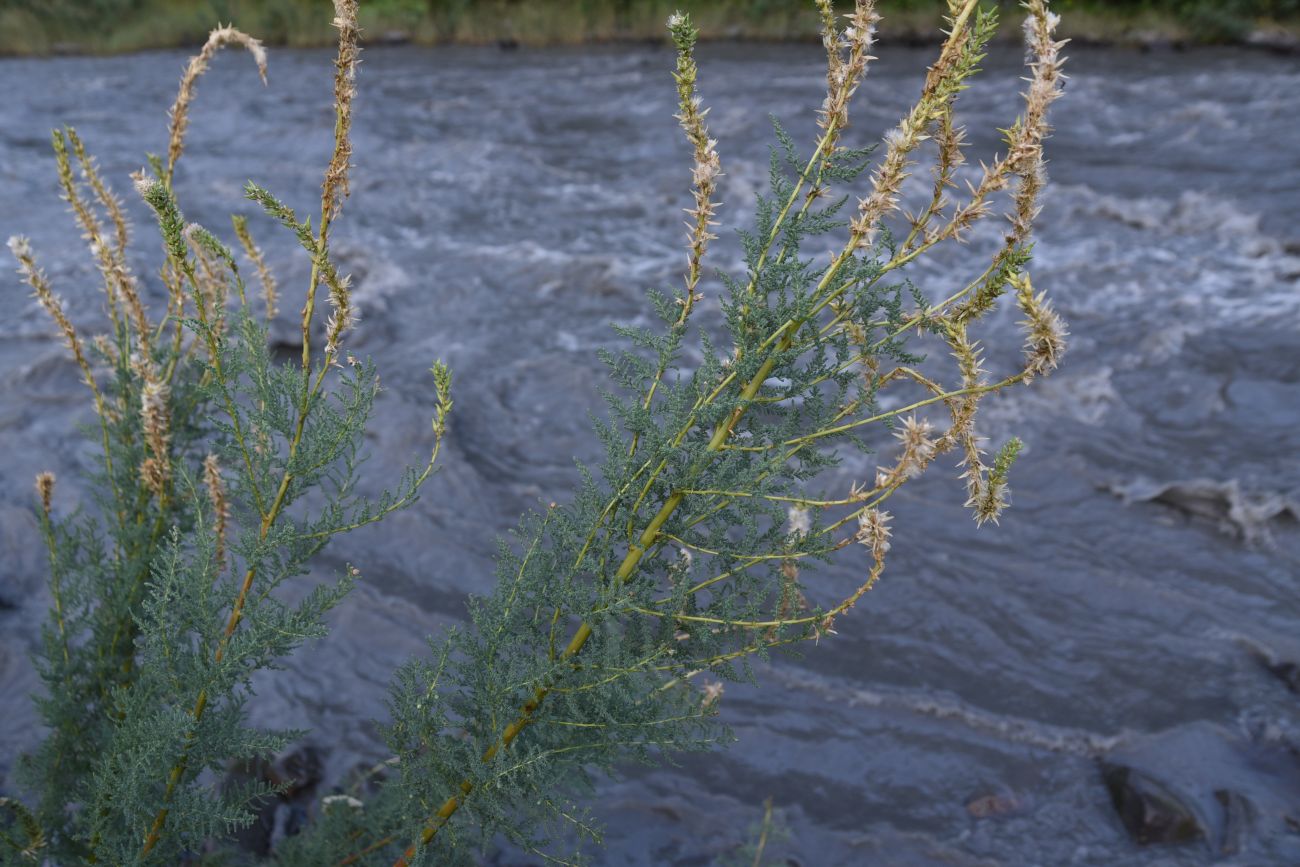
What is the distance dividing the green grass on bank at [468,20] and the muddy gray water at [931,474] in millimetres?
5584

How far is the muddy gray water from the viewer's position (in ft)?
15.5

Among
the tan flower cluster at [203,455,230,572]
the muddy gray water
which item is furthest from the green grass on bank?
the tan flower cluster at [203,455,230,572]

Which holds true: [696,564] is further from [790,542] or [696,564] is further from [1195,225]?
[1195,225]

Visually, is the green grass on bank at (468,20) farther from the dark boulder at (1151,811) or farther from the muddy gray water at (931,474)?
the dark boulder at (1151,811)

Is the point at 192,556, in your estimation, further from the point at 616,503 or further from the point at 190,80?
the point at 190,80

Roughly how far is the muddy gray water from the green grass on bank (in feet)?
18.3

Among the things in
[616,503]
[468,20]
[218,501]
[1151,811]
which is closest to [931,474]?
[1151,811]

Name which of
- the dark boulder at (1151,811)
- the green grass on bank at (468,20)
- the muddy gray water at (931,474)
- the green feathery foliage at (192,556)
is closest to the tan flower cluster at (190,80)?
the green feathery foliage at (192,556)

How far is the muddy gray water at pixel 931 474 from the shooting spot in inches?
187

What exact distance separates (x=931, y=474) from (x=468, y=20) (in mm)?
18093

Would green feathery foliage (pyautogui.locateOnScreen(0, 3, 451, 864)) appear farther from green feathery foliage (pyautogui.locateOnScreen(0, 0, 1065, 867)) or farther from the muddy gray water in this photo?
the muddy gray water

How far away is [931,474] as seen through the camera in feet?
24.0

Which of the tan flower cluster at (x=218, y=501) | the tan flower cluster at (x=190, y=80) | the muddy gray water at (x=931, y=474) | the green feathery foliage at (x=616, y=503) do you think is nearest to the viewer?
the green feathery foliage at (x=616, y=503)

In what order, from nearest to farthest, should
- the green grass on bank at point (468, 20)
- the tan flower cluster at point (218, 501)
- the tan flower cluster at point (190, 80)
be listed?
the tan flower cluster at point (218, 501), the tan flower cluster at point (190, 80), the green grass on bank at point (468, 20)
